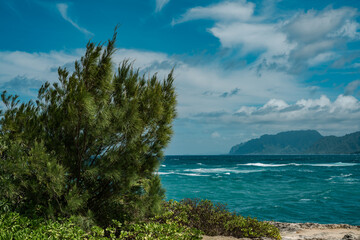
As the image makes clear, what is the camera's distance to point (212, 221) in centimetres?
967

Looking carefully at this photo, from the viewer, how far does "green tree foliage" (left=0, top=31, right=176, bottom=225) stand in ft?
22.2

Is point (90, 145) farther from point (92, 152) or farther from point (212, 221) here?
point (212, 221)

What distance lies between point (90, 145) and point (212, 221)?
4681 mm

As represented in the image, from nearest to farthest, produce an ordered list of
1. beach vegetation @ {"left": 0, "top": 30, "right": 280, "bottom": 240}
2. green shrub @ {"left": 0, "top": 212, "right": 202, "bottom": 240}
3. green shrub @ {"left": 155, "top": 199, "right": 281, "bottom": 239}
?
green shrub @ {"left": 0, "top": 212, "right": 202, "bottom": 240}
beach vegetation @ {"left": 0, "top": 30, "right": 280, "bottom": 240}
green shrub @ {"left": 155, "top": 199, "right": 281, "bottom": 239}

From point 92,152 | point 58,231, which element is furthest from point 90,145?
point 58,231

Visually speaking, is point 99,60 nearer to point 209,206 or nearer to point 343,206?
point 209,206

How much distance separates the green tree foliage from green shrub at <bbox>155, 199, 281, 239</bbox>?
179 cm

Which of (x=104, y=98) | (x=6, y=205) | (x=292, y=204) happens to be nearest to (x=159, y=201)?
(x=104, y=98)

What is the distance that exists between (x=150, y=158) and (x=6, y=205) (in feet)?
11.4

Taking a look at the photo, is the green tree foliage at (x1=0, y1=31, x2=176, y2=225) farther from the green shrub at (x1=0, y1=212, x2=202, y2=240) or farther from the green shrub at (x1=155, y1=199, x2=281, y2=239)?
the green shrub at (x1=155, y1=199, x2=281, y2=239)

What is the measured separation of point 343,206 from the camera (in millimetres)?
22938

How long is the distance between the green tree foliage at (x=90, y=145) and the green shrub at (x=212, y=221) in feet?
5.86

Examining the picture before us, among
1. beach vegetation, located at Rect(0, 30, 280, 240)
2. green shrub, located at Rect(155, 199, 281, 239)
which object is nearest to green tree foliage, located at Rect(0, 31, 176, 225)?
beach vegetation, located at Rect(0, 30, 280, 240)

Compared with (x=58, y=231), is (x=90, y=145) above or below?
above
